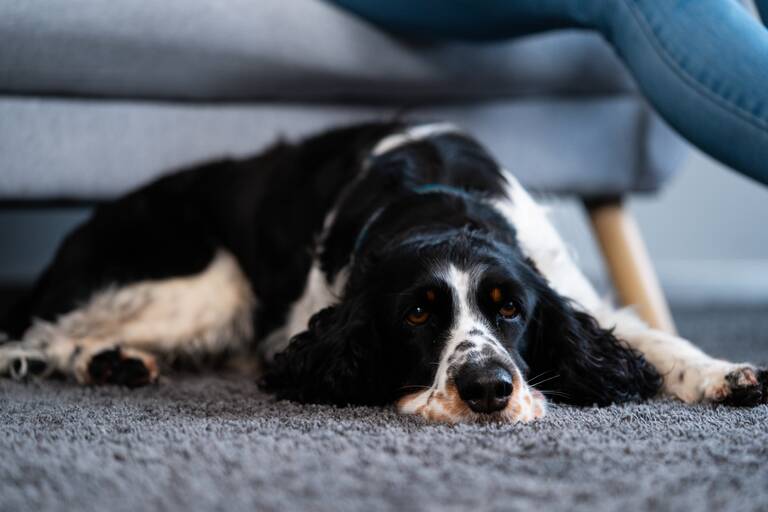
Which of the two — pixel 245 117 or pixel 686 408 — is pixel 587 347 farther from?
pixel 245 117

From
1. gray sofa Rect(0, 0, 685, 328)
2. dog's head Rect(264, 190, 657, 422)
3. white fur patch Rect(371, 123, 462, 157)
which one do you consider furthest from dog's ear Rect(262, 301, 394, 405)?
gray sofa Rect(0, 0, 685, 328)

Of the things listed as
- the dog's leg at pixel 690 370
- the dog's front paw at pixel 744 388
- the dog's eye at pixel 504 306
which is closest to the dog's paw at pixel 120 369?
the dog's eye at pixel 504 306

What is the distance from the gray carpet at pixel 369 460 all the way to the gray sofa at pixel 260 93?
91 cm

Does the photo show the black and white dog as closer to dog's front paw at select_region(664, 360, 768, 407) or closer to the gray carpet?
dog's front paw at select_region(664, 360, 768, 407)

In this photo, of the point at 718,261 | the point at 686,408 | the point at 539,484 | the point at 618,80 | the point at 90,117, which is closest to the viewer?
the point at 539,484

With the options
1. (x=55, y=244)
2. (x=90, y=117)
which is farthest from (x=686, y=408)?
(x=55, y=244)

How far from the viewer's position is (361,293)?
5.92ft

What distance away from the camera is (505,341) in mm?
1666

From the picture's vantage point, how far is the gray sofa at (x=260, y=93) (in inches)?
90.0

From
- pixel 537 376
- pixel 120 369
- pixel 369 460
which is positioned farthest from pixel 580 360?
pixel 120 369

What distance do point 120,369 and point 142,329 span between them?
24 centimetres

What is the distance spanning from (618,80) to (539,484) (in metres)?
1.97

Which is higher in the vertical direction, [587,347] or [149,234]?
[149,234]

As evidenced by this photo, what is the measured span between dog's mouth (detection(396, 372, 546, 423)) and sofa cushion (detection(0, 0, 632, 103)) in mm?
1239
